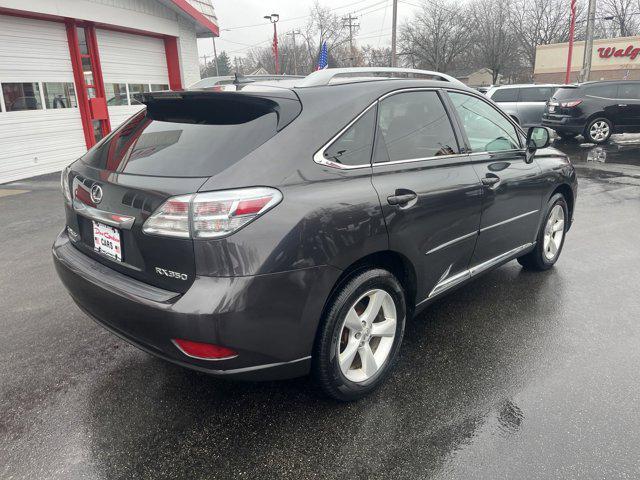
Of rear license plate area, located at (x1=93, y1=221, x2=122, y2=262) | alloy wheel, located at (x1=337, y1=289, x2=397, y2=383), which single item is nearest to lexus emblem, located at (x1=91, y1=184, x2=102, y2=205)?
rear license plate area, located at (x1=93, y1=221, x2=122, y2=262)

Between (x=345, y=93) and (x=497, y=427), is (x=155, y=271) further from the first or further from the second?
(x=497, y=427)

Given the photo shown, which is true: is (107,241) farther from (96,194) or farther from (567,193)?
(567,193)

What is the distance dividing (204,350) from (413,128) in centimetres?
176

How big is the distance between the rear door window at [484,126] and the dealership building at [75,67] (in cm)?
952

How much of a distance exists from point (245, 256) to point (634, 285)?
3.71 metres

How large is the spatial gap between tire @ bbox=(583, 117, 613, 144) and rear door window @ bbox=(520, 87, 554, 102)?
2285 mm

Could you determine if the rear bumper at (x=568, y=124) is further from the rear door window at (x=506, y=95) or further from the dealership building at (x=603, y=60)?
the dealership building at (x=603, y=60)

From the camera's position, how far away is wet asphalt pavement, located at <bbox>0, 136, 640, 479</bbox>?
2.23 m

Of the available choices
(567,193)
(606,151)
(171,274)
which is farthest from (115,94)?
(606,151)

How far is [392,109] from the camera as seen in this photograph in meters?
2.82

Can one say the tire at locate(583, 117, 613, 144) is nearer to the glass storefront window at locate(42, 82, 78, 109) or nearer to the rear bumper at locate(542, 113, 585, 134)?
the rear bumper at locate(542, 113, 585, 134)

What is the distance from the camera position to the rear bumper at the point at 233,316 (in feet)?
6.75

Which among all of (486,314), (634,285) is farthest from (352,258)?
(634,285)

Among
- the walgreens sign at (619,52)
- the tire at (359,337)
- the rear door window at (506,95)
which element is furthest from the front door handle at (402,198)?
the walgreens sign at (619,52)
